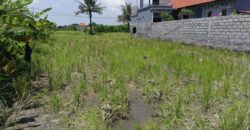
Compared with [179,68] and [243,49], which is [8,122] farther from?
[243,49]

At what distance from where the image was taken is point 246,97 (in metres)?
3.84

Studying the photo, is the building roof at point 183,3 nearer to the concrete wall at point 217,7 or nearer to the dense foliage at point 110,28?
the concrete wall at point 217,7

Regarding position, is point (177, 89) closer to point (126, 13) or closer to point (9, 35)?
point (9, 35)

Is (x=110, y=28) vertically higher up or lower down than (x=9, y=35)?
higher up

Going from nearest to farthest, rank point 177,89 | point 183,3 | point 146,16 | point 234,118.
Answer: point 234,118 < point 177,89 < point 183,3 < point 146,16

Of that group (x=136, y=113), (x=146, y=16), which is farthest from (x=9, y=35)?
(x=146, y=16)

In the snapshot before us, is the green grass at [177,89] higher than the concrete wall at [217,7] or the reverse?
the reverse

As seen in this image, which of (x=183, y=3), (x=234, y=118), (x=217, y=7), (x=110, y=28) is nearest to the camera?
(x=234, y=118)

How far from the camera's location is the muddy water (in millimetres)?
3128

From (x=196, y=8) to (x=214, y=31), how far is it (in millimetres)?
14046

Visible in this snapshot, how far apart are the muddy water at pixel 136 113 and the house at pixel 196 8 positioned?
15.2m

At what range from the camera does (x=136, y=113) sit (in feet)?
11.5

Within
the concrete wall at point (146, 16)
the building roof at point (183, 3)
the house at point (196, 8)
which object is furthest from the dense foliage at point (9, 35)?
the concrete wall at point (146, 16)

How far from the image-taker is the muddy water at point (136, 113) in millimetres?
3128
